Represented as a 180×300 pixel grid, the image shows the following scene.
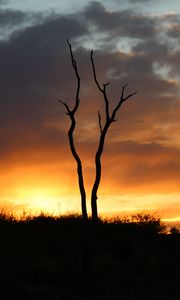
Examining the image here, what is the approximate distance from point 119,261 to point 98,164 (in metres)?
3.60

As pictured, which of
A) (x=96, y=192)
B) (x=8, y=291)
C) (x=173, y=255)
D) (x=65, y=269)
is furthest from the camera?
(x=173, y=255)

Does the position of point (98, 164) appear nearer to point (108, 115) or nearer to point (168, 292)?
point (108, 115)

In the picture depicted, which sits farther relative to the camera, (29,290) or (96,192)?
(96,192)

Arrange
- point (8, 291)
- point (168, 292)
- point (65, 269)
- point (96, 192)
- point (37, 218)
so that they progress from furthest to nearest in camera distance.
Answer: point (37, 218) → point (96, 192) → point (65, 269) → point (168, 292) → point (8, 291)

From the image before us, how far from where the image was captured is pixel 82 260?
2180cm

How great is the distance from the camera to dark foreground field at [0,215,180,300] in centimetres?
1917

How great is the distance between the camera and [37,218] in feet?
91.8

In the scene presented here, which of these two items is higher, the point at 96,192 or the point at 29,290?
the point at 96,192

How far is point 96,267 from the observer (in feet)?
73.7

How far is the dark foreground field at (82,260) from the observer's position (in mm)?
19172

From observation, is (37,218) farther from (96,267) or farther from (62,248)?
(96,267)

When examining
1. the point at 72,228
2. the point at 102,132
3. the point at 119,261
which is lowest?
the point at 119,261

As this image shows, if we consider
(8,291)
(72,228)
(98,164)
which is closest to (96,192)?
(98,164)

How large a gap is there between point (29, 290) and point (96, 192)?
17.1ft
